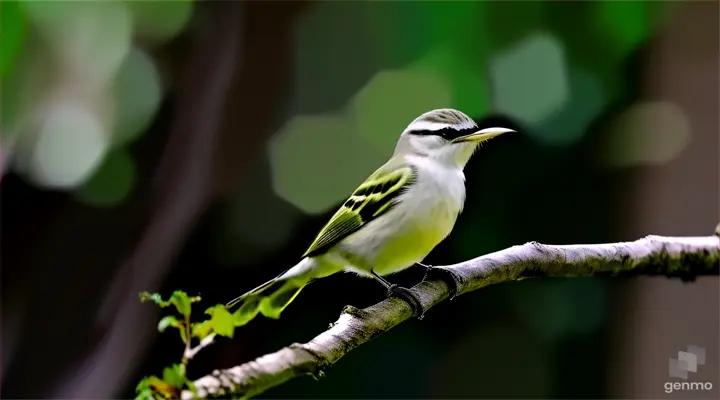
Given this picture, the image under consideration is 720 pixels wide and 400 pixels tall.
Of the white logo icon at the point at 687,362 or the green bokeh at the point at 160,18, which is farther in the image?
the green bokeh at the point at 160,18

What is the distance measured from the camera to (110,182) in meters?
1.56

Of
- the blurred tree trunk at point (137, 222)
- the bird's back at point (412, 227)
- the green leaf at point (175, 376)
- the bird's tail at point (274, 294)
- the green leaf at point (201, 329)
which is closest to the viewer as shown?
the green leaf at point (175, 376)

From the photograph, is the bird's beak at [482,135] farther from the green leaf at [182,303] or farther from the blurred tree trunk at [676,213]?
the green leaf at [182,303]

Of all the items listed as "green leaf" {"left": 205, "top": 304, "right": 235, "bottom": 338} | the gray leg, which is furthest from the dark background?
"green leaf" {"left": 205, "top": 304, "right": 235, "bottom": 338}

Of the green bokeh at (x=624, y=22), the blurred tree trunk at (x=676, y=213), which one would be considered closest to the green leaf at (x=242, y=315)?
the blurred tree trunk at (x=676, y=213)

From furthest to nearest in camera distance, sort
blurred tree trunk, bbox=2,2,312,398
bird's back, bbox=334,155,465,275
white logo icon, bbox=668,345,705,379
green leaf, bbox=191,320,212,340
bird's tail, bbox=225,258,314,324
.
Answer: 1. blurred tree trunk, bbox=2,2,312,398
2. white logo icon, bbox=668,345,705,379
3. bird's tail, bbox=225,258,314,324
4. bird's back, bbox=334,155,465,275
5. green leaf, bbox=191,320,212,340

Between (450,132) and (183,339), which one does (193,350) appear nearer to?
(183,339)

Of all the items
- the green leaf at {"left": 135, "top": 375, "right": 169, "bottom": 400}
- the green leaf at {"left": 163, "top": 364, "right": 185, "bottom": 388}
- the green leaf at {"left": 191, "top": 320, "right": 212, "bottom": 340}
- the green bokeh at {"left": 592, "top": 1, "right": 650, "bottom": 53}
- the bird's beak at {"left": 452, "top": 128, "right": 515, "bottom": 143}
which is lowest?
the green leaf at {"left": 135, "top": 375, "right": 169, "bottom": 400}

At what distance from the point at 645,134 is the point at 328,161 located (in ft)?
2.32

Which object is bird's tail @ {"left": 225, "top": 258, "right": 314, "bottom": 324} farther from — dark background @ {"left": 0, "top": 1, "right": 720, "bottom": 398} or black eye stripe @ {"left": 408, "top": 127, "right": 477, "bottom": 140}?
black eye stripe @ {"left": 408, "top": 127, "right": 477, "bottom": 140}

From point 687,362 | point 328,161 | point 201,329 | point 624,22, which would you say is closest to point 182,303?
point 201,329

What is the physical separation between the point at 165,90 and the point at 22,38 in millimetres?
356

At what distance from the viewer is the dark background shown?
151 centimetres

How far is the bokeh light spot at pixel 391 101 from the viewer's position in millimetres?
1486
